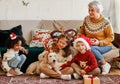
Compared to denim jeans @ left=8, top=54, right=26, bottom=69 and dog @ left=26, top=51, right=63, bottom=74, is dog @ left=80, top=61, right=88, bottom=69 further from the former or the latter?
denim jeans @ left=8, top=54, right=26, bottom=69

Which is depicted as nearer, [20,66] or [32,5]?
[20,66]

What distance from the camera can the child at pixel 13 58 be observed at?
127 inches

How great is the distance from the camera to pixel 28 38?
4098 millimetres

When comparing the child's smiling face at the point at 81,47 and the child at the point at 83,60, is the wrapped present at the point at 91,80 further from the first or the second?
the child's smiling face at the point at 81,47

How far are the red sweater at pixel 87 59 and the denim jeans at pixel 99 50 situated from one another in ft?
0.46

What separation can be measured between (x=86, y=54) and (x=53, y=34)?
2.05ft

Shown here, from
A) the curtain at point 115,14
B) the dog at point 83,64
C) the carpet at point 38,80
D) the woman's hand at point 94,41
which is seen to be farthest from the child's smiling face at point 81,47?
the curtain at point 115,14

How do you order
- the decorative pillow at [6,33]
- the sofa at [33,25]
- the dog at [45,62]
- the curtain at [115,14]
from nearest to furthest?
the dog at [45,62]
the decorative pillow at [6,33]
the sofa at [33,25]
the curtain at [115,14]

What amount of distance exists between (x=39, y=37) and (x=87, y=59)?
1001 millimetres

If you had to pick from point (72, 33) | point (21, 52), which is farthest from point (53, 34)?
point (21, 52)

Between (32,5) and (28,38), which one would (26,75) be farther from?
(32,5)

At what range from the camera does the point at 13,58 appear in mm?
3234

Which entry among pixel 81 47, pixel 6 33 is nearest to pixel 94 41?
pixel 81 47

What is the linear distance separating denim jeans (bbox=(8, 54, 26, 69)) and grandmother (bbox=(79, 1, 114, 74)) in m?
0.94
